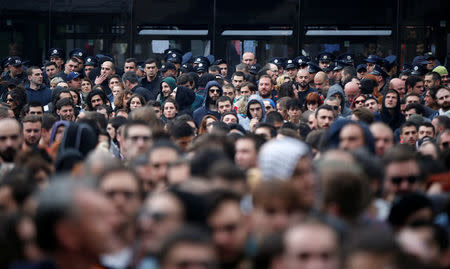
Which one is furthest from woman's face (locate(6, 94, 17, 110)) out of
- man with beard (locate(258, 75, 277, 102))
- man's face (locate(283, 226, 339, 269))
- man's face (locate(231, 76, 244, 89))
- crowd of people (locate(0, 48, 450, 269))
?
man's face (locate(283, 226, 339, 269))

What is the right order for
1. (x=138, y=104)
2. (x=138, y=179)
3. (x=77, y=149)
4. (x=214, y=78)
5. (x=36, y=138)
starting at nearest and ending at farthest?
1. (x=138, y=179)
2. (x=77, y=149)
3. (x=36, y=138)
4. (x=138, y=104)
5. (x=214, y=78)

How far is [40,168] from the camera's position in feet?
20.3

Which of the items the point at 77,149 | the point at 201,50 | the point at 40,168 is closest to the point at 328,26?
the point at 201,50

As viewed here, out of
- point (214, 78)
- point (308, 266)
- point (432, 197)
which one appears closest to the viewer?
point (308, 266)

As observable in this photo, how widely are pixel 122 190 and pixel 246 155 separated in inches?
80.9

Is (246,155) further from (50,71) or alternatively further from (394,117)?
(50,71)

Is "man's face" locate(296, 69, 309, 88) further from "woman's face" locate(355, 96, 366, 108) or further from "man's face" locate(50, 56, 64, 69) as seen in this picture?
"man's face" locate(50, 56, 64, 69)

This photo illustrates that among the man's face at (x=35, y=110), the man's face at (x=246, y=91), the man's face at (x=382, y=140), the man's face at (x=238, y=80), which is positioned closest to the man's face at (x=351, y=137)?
the man's face at (x=382, y=140)

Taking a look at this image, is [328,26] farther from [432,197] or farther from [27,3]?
[432,197]

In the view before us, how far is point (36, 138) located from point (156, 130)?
198 cm

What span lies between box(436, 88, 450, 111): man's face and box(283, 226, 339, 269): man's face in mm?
7786

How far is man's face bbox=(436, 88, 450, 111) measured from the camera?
11336mm

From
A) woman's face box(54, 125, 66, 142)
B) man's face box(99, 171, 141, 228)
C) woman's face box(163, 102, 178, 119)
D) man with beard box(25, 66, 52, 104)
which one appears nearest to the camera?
man's face box(99, 171, 141, 228)

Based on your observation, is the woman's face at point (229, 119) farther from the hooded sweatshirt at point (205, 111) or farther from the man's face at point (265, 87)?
the man's face at point (265, 87)
